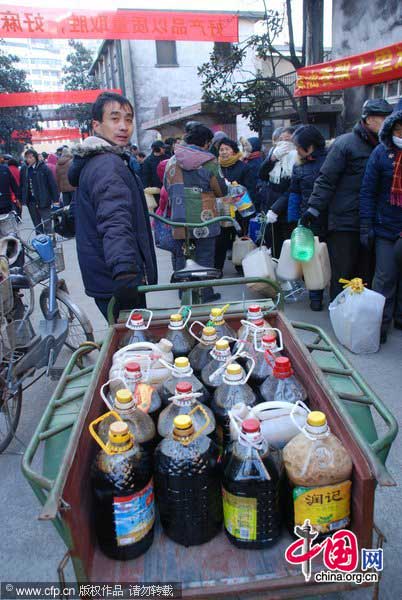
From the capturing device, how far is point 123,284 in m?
2.20

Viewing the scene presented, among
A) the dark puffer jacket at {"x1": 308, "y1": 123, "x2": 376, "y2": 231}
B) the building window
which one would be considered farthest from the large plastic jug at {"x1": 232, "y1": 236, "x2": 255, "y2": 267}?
the building window

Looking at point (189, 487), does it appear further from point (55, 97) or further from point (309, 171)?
point (55, 97)

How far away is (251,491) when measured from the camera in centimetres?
130

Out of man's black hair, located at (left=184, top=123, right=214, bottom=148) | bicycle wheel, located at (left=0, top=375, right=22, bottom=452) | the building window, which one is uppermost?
the building window

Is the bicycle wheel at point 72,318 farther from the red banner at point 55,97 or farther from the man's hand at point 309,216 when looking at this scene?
the red banner at point 55,97

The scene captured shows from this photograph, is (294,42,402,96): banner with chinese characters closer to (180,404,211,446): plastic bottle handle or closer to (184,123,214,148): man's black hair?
(184,123,214,148): man's black hair

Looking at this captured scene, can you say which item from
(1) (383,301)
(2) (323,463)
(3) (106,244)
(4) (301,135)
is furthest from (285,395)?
(4) (301,135)

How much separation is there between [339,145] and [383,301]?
1.43 metres

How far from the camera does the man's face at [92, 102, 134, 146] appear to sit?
102 inches

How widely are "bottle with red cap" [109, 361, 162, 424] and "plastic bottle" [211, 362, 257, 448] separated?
21 centimetres

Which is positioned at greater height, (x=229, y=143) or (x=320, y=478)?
(x=229, y=143)

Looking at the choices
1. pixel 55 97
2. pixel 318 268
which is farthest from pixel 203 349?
pixel 55 97

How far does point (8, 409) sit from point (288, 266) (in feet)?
9.86

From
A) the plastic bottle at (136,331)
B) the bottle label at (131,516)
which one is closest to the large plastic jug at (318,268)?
the plastic bottle at (136,331)
